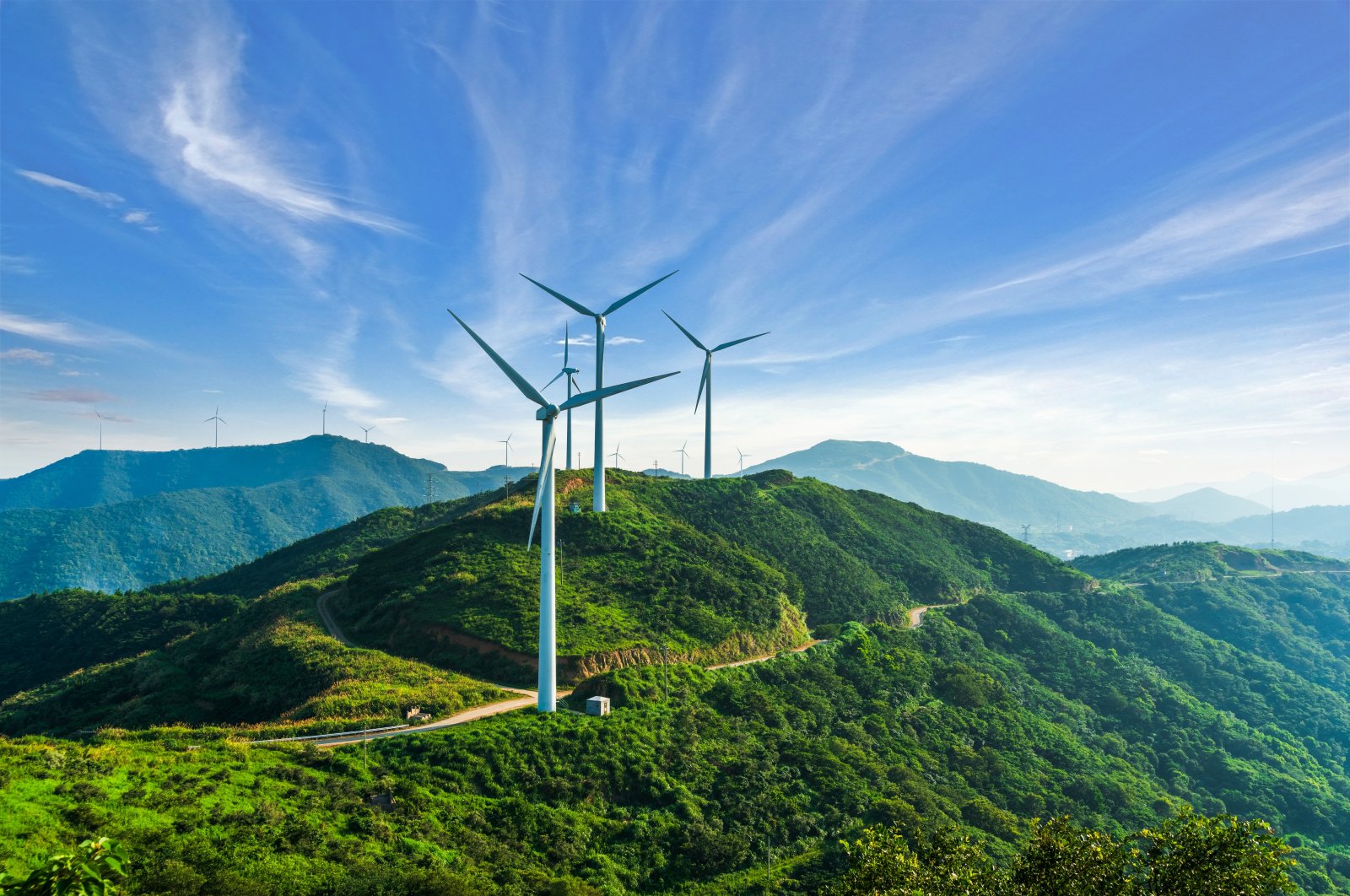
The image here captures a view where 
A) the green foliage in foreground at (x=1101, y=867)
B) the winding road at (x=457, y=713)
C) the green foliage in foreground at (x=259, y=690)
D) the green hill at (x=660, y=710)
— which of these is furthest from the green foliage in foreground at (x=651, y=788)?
the green foliage in foreground at (x=1101, y=867)

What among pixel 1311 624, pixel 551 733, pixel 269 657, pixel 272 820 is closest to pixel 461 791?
pixel 551 733

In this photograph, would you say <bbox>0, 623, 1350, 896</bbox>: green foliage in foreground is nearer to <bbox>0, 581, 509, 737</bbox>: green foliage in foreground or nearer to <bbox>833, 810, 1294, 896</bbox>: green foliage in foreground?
<bbox>0, 581, 509, 737</bbox>: green foliage in foreground

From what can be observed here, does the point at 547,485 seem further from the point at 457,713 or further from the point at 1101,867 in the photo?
the point at 1101,867

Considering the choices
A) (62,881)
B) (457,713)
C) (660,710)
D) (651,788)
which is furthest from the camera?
(660,710)

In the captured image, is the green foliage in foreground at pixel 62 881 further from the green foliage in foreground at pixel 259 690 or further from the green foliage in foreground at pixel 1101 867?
the green foliage in foreground at pixel 259 690

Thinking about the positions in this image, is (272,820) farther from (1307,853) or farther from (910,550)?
(910,550)

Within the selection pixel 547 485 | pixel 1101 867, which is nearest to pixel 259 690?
pixel 547 485

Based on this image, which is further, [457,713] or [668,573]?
[668,573]
